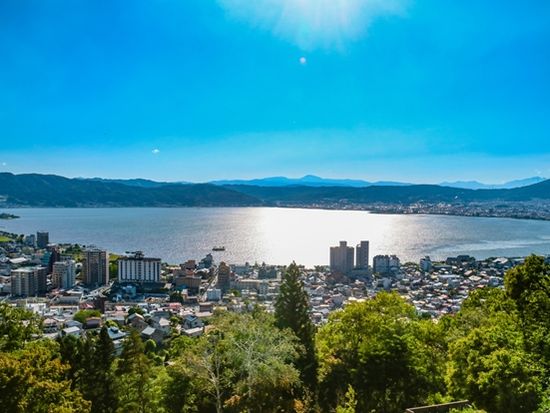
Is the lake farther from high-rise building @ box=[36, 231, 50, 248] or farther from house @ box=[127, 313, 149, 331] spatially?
house @ box=[127, 313, 149, 331]

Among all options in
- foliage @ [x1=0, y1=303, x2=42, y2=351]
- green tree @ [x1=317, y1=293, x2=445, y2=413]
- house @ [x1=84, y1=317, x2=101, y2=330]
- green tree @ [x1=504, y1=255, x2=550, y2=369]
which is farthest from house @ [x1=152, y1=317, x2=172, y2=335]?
green tree @ [x1=504, y1=255, x2=550, y2=369]

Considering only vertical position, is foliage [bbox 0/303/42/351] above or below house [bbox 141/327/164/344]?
above

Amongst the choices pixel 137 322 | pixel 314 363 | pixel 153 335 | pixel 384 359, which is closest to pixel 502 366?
pixel 384 359

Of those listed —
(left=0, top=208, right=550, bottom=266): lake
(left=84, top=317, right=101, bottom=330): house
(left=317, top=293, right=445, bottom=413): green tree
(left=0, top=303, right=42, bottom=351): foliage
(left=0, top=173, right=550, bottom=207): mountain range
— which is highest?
(left=0, top=173, right=550, bottom=207): mountain range

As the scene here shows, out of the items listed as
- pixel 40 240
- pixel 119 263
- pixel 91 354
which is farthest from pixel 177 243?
pixel 91 354

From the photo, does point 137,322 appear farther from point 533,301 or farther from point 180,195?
point 180,195

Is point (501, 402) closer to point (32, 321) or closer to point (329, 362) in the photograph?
point (329, 362)

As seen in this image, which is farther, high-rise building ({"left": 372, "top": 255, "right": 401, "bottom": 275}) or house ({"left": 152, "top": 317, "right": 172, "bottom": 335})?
high-rise building ({"left": 372, "top": 255, "right": 401, "bottom": 275})
